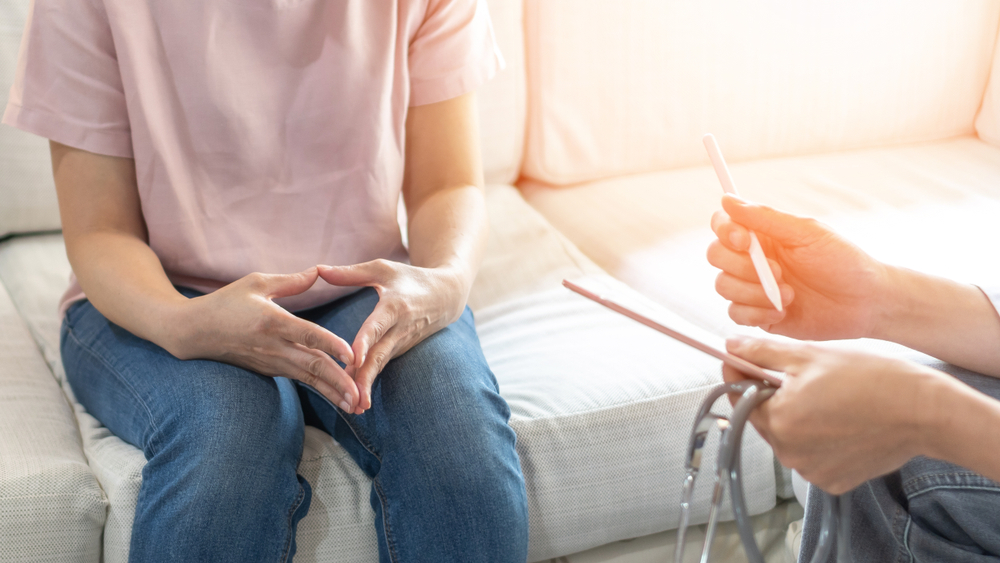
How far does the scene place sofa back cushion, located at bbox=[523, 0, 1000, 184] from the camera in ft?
4.81

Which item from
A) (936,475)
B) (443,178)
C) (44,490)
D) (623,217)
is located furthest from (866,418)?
(623,217)

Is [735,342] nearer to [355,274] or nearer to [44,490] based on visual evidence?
[355,274]

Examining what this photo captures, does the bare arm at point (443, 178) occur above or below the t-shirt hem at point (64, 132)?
below

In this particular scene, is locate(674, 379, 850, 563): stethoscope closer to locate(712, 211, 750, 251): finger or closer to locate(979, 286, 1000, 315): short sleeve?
locate(712, 211, 750, 251): finger

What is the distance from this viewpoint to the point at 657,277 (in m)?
1.21

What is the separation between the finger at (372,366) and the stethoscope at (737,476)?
1.04ft

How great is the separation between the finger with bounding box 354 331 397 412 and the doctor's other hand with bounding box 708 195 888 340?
13.2 inches

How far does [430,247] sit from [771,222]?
1.32 feet

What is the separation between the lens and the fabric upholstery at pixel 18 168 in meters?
1.17

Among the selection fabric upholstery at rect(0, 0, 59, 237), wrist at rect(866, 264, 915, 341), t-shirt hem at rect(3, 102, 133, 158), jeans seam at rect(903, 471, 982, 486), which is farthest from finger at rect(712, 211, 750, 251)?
fabric upholstery at rect(0, 0, 59, 237)

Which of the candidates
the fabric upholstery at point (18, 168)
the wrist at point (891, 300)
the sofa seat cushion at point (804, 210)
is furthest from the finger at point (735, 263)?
the fabric upholstery at point (18, 168)

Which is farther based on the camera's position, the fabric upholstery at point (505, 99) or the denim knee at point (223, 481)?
the fabric upholstery at point (505, 99)

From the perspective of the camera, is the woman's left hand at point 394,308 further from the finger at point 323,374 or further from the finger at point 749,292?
the finger at point 749,292

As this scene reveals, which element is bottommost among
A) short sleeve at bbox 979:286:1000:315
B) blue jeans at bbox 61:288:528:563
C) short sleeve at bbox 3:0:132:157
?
blue jeans at bbox 61:288:528:563
